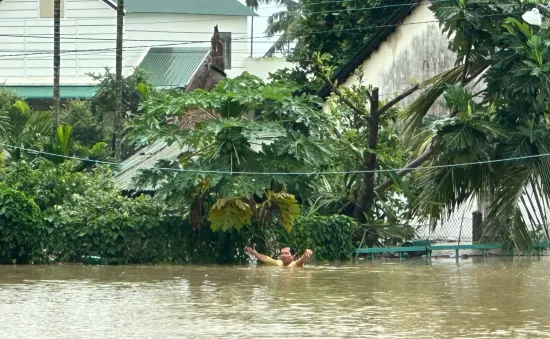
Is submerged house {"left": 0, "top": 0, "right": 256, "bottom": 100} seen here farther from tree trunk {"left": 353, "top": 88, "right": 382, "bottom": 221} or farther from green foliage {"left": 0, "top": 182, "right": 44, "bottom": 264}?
green foliage {"left": 0, "top": 182, "right": 44, "bottom": 264}

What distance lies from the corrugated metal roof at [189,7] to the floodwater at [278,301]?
91.1 feet

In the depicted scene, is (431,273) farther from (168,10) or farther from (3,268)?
(168,10)

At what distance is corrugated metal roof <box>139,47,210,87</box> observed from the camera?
44.1 metres

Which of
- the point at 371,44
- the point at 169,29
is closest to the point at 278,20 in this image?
the point at 169,29

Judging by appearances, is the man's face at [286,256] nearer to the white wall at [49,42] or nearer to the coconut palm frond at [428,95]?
the coconut palm frond at [428,95]

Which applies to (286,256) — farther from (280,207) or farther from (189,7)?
(189,7)

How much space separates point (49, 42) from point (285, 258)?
26.2 meters

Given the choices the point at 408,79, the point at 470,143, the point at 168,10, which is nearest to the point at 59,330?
the point at 470,143

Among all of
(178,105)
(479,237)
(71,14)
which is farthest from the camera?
(71,14)

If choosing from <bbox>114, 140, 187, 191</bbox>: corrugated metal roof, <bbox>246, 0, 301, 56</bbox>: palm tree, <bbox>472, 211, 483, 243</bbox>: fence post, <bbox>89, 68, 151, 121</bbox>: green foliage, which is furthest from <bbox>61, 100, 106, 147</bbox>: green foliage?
<bbox>246, 0, 301, 56</bbox>: palm tree

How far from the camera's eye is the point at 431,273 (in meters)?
22.9

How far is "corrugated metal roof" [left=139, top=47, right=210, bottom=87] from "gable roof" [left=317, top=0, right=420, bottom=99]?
34.7ft

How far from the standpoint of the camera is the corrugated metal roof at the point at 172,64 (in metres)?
44.1

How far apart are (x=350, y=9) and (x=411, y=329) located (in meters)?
23.1
